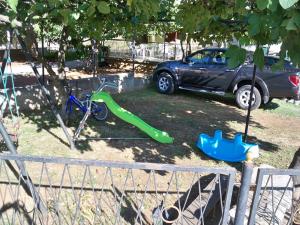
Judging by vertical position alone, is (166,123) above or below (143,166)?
below

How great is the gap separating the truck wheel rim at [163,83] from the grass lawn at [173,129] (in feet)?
1.78

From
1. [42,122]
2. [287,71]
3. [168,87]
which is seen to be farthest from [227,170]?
[168,87]

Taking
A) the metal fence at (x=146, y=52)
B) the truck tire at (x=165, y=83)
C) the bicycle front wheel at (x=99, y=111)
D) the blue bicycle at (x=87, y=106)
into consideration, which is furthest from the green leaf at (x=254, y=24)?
the metal fence at (x=146, y=52)

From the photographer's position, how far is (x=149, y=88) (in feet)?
41.5

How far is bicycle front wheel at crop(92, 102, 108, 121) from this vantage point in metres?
7.99

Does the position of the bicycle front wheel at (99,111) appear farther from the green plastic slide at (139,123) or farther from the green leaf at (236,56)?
the green leaf at (236,56)

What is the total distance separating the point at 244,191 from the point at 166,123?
589 cm

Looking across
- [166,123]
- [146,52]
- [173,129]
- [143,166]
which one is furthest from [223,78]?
[146,52]

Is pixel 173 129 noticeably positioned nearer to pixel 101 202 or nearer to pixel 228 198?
pixel 101 202

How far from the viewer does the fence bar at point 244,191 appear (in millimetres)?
2438

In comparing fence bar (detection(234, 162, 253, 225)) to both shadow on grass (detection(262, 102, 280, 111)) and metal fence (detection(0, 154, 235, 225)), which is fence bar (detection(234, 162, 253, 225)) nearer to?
metal fence (detection(0, 154, 235, 225))

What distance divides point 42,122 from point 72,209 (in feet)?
12.2

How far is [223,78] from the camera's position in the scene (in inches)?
430

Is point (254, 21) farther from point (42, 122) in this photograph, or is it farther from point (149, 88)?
point (149, 88)
